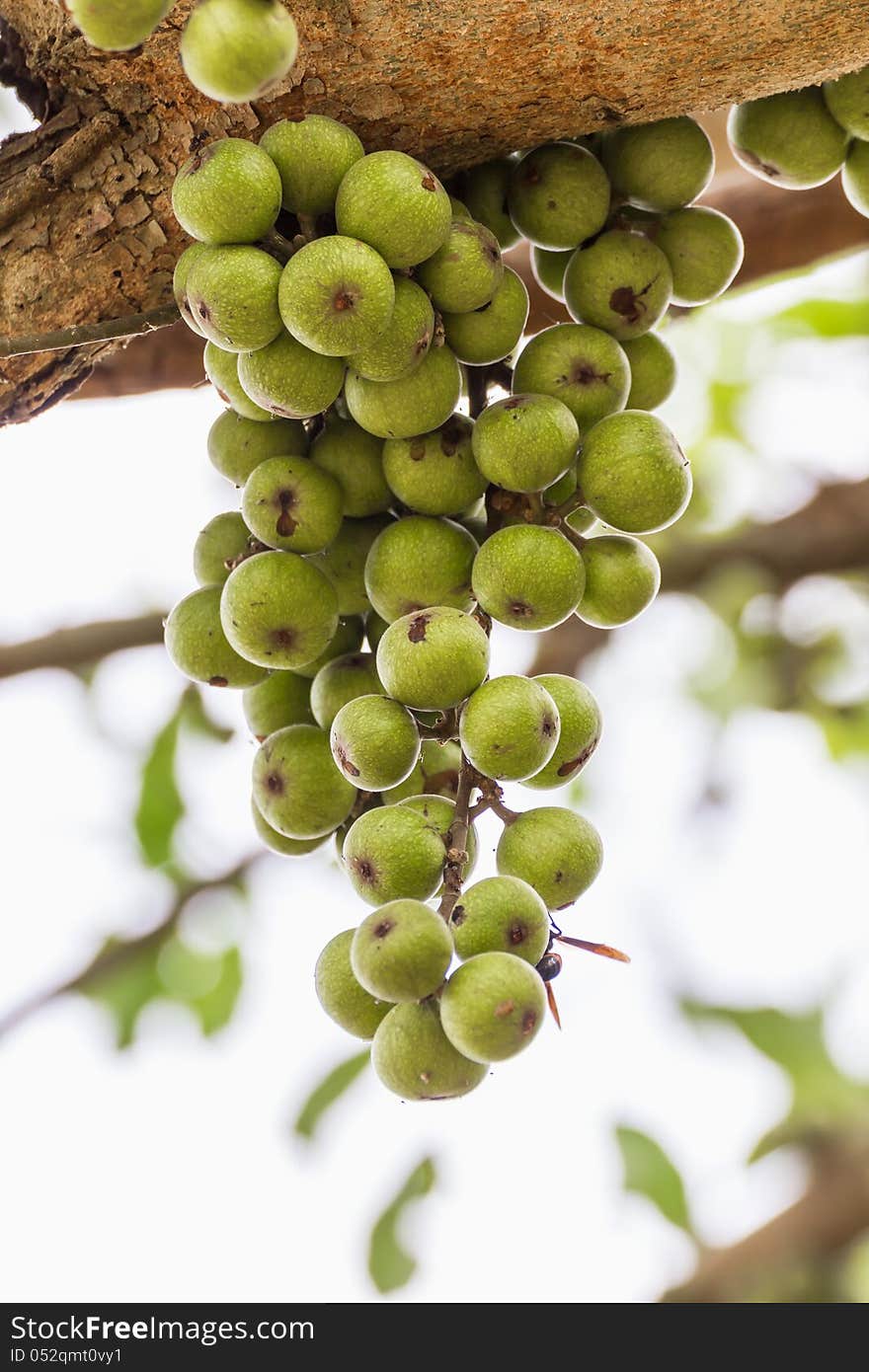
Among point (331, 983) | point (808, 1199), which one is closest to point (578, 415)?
point (331, 983)

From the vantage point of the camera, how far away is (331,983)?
104 centimetres

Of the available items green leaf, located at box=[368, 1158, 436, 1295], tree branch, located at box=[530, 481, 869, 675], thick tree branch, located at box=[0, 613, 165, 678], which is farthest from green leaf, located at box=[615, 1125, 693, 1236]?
thick tree branch, located at box=[0, 613, 165, 678]

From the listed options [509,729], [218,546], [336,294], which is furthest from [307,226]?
[509,729]

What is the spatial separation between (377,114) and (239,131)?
0.13 meters

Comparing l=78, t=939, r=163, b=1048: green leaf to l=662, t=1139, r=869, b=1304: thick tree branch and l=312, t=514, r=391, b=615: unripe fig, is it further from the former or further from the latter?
l=312, t=514, r=391, b=615: unripe fig

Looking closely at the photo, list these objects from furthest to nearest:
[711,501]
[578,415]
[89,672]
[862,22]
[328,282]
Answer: [711,501], [89,672], [578,415], [862,22], [328,282]

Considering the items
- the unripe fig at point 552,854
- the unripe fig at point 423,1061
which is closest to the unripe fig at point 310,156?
the unripe fig at point 552,854

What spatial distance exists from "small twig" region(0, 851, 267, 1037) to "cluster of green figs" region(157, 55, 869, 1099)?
1.35m

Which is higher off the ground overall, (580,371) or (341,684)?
(580,371)

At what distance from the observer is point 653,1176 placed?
2.83 m

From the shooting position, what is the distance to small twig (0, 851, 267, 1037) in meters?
2.46

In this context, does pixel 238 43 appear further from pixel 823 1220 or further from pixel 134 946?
pixel 823 1220

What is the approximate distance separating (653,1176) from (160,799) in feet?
4.58
